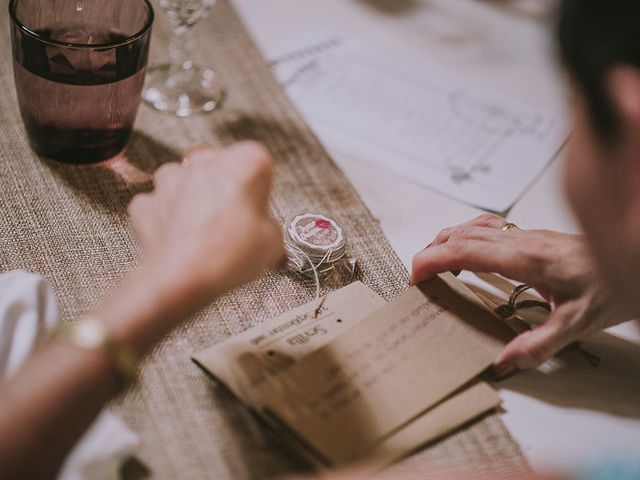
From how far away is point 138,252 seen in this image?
762mm

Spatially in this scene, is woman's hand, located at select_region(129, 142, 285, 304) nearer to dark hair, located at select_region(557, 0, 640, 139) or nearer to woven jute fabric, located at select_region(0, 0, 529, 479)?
woven jute fabric, located at select_region(0, 0, 529, 479)

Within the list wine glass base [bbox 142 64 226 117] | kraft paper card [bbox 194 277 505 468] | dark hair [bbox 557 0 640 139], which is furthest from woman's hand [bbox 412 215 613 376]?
wine glass base [bbox 142 64 226 117]

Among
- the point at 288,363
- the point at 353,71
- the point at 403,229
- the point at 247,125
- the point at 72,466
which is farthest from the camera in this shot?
the point at 353,71

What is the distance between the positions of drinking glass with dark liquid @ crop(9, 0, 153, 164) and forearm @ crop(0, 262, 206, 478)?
13.5 inches

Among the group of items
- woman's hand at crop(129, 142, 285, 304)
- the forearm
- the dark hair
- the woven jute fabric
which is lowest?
the woven jute fabric

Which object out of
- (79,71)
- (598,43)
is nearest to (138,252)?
(79,71)

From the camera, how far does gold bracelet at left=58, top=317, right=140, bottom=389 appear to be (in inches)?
20.0

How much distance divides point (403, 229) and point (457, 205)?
100 millimetres

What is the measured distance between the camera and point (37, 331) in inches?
23.8

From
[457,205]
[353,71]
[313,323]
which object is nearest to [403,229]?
[457,205]

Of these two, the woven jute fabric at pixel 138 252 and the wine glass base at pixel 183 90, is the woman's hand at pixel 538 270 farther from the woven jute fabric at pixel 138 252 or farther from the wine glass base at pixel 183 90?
the wine glass base at pixel 183 90

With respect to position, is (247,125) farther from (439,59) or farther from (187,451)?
(187,451)

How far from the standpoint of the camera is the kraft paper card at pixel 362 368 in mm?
590

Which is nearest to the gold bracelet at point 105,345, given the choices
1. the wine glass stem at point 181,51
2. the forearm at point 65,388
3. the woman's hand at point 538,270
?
the forearm at point 65,388
